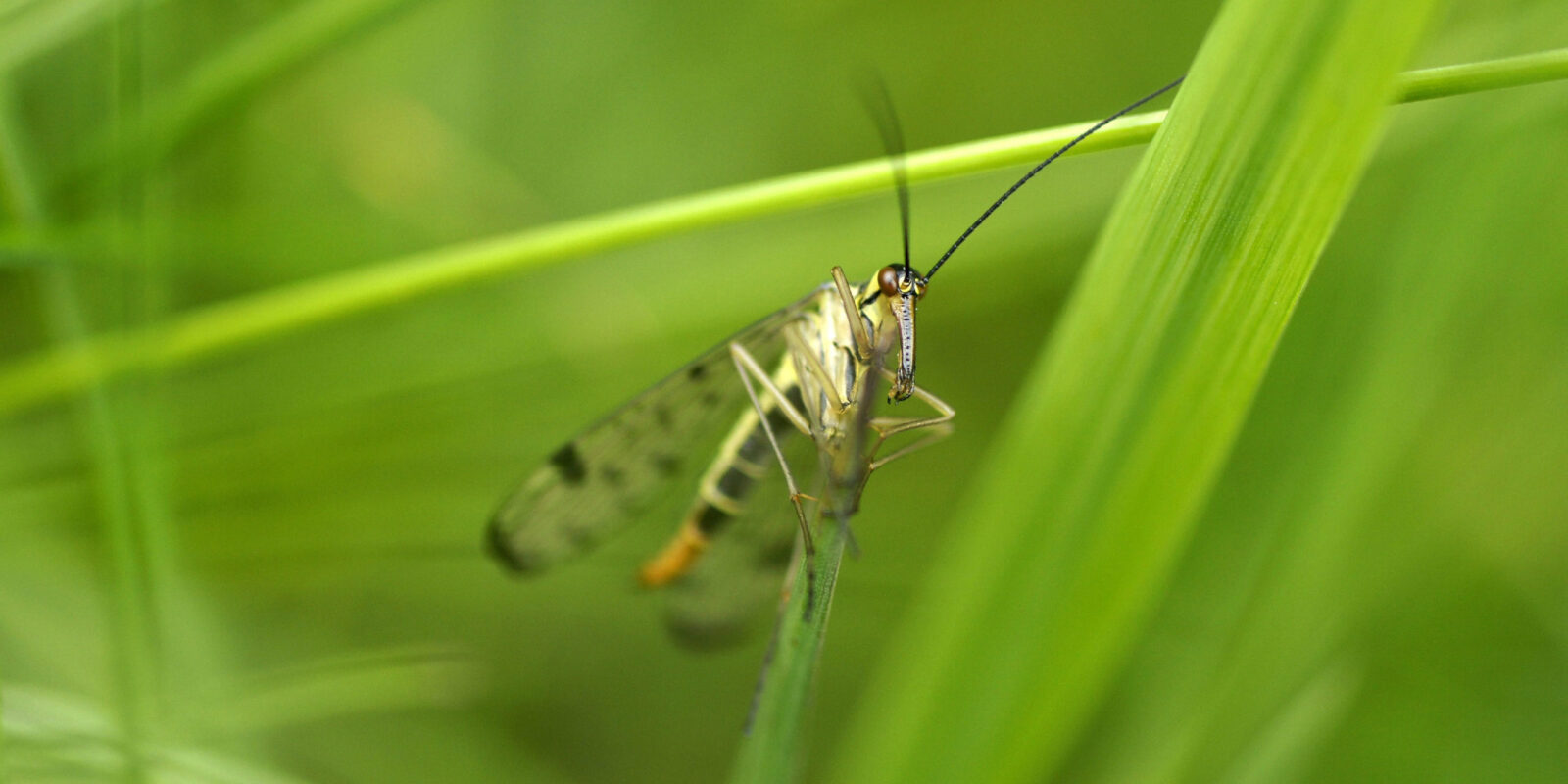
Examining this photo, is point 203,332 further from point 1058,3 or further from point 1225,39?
point 1058,3

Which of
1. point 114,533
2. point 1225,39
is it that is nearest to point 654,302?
point 114,533

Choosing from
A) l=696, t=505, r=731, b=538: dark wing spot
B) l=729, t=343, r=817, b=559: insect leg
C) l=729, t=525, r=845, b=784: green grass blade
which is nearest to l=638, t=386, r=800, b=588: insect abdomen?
l=696, t=505, r=731, b=538: dark wing spot

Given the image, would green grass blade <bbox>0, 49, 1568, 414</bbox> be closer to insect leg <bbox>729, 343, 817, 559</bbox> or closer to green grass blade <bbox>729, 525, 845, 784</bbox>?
insect leg <bbox>729, 343, 817, 559</bbox>

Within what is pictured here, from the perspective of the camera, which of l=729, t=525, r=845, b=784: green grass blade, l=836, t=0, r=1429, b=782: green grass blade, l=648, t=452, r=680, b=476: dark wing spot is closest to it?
l=836, t=0, r=1429, b=782: green grass blade

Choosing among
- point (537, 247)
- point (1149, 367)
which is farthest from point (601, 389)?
point (1149, 367)

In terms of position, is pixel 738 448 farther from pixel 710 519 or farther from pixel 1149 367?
pixel 1149 367

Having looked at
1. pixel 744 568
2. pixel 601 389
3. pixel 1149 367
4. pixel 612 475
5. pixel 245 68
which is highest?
pixel 245 68
